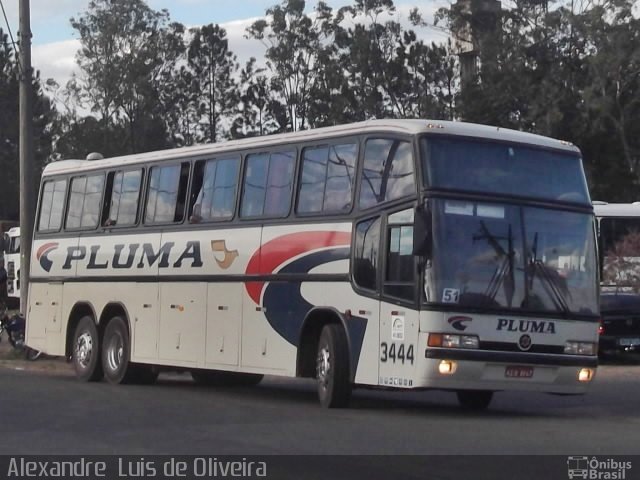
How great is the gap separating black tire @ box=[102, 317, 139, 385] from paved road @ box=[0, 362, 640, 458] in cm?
58

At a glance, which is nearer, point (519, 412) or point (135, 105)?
point (519, 412)

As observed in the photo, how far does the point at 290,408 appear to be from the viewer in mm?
16266

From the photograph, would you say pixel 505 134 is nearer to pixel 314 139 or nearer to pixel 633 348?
pixel 314 139

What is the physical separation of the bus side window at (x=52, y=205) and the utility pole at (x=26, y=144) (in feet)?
5.21

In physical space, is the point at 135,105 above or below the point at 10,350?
above

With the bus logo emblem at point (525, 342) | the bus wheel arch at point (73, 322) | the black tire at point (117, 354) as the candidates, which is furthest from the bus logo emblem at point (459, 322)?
the bus wheel arch at point (73, 322)

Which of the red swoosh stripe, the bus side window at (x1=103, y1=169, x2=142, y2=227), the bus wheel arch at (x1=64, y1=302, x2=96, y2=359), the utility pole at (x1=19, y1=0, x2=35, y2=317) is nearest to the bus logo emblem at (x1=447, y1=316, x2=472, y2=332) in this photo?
the red swoosh stripe

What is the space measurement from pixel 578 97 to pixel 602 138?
2.12 meters

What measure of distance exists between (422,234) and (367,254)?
1.28m

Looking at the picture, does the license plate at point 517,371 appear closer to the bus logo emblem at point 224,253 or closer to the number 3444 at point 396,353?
the number 3444 at point 396,353

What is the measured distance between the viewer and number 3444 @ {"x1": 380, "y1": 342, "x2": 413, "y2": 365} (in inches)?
584

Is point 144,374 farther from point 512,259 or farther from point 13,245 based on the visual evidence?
point 13,245
